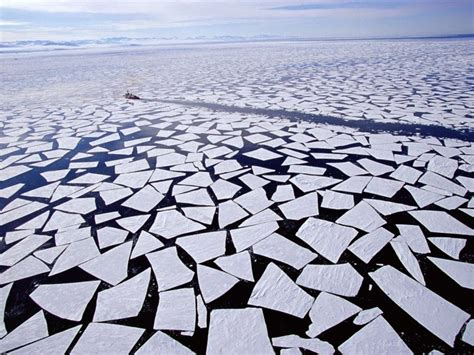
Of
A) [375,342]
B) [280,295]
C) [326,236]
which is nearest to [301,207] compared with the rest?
[326,236]

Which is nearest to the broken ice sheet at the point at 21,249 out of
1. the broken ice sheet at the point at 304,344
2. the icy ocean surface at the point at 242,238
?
the icy ocean surface at the point at 242,238

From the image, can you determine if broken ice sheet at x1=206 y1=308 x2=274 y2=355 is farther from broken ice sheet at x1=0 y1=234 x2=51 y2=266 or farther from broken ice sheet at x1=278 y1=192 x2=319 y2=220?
broken ice sheet at x1=0 y1=234 x2=51 y2=266

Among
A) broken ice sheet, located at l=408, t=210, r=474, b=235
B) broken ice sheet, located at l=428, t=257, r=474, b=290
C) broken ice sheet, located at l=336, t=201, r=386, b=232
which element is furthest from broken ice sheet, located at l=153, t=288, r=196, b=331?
broken ice sheet, located at l=408, t=210, r=474, b=235

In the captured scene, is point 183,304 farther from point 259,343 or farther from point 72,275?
point 72,275

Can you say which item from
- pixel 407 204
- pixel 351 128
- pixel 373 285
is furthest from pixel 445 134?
pixel 373 285

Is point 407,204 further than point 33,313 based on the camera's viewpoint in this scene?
Yes

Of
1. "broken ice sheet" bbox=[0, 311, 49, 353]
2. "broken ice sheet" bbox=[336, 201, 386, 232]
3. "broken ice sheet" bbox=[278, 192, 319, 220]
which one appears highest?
"broken ice sheet" bbox=[336, 201, 386, 232]

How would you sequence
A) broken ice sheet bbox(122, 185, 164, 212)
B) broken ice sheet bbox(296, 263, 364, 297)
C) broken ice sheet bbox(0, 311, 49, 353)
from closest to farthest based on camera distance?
1. broken ice sheet bbox(0, 311, 49, 353)
2. broken ice sheet bbox(296, 263, 364, 297)
3. broken ice sheet bbox(122, 185, 164, 212)

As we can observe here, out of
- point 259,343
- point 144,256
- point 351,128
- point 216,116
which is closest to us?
point 259,343
